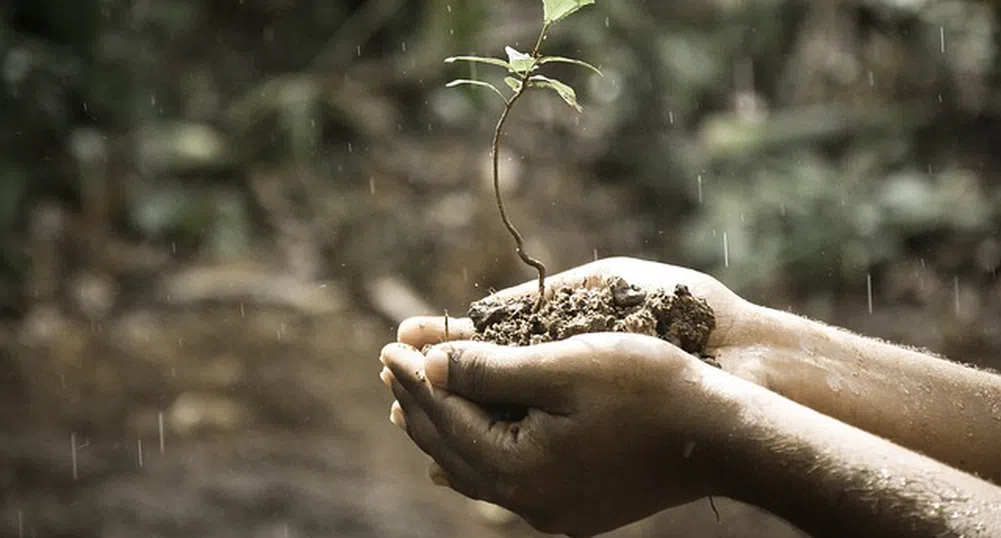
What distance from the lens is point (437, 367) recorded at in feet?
5.67

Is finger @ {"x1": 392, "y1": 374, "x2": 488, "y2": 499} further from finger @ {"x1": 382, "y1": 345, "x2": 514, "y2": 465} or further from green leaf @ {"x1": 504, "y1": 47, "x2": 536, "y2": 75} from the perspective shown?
green leaf @ {"x1": 504, "y1": 47, "x2": 536, "y2": 75}

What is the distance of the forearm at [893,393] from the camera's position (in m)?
1.95

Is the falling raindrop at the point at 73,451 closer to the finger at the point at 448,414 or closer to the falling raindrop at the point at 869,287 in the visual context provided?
the finger at the point at 448,414

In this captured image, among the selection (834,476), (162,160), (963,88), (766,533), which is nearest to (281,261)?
(162,160)

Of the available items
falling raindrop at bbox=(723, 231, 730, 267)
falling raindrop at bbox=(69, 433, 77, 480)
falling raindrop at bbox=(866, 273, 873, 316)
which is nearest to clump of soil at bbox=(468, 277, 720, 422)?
falling raindrop at bbox=(69, 433, 77, 480)

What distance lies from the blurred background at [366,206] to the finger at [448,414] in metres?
2.28

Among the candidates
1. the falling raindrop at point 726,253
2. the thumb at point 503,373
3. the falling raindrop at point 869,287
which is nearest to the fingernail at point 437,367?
the thumb at point 503,373

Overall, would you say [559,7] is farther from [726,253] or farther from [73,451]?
[726,253]

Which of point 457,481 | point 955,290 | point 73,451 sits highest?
point 457,481

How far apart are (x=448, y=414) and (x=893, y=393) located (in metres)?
0.84

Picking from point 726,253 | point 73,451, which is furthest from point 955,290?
point 73,451

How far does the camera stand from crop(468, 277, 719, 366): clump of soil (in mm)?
1835

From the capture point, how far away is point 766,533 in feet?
13.5

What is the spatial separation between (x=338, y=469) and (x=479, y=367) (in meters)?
2.79
